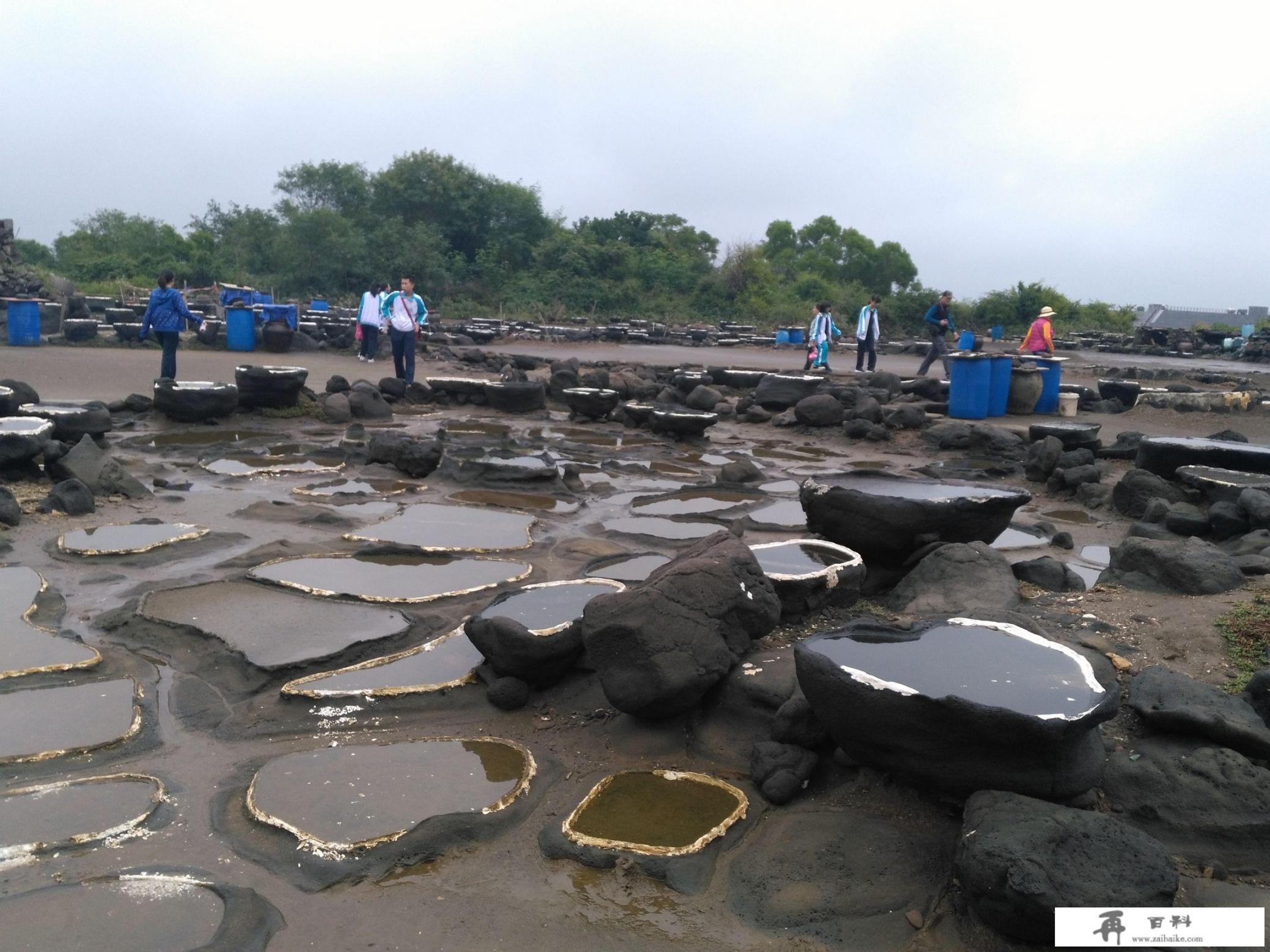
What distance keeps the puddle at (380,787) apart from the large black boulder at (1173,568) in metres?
3.24

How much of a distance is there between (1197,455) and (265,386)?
9.49 meters

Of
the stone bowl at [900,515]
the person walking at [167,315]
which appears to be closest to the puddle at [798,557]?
the stone bowl at [900,515]

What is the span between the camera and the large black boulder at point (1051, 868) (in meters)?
2.25

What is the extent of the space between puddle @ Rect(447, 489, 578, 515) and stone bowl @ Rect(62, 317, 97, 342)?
16.4 m

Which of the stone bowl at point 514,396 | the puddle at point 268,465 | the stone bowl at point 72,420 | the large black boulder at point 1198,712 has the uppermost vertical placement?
the stone bowl at point 514,396

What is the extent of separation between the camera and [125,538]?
18.7ft

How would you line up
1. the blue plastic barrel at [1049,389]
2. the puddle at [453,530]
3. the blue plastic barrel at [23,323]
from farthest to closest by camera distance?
the blue plastic barrel at [23,323], the blue plastic barrel at [1049,389], the puddle at [453,530]

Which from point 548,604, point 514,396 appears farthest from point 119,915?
point 514,396

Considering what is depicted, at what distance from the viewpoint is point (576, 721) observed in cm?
374

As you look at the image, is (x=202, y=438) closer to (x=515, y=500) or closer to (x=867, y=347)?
(x=515, y=500)

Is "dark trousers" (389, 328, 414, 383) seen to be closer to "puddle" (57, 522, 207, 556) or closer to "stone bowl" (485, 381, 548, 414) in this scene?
"stone bowl" (485, 381, 548, 414)

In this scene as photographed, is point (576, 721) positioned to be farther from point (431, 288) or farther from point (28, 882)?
point (431, 288)

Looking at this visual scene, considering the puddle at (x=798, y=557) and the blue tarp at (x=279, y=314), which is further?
the blue tarp at (x=279, y=314)

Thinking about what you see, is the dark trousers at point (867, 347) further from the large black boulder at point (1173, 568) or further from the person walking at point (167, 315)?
the large black boulder at point (1173, 568)
